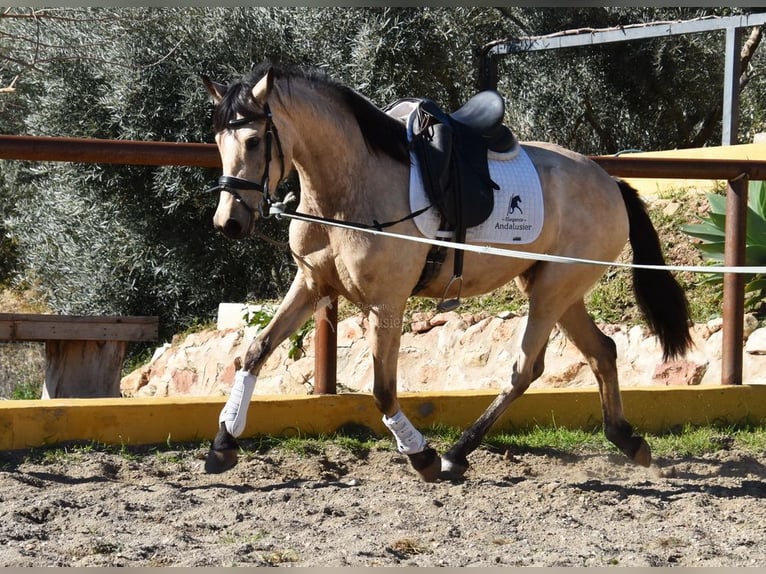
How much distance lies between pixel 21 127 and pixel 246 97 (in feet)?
38.5

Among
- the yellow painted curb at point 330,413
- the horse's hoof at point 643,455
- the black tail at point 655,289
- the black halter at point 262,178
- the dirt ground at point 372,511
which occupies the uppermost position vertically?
the black halter at point 262,178

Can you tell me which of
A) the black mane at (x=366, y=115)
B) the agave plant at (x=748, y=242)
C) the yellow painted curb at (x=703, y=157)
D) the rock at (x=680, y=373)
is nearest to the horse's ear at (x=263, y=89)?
the black mane at (x=366, y=115)

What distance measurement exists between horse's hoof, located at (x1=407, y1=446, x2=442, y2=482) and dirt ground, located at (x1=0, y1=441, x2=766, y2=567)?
0.05 metres

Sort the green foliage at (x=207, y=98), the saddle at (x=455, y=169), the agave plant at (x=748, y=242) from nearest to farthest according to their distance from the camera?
the saddle at (x=455, y=169)
the agave plant at (x=748, y=242)
the green foliage at (x=207, y=98)

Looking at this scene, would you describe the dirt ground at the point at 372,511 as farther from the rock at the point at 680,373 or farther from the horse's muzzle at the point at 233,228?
the rock at the point at 680,373

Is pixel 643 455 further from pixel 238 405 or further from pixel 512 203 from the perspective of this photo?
pixel 238 405

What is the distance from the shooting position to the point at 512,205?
5.02 meters

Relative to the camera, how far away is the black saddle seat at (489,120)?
→ 5.04 meters

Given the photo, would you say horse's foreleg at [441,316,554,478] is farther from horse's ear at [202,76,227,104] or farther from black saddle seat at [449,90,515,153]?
horse's ear at [202,76,227,104]

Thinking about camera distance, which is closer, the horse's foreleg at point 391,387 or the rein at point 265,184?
the rein at point 265,184

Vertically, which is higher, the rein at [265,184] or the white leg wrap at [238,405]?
the rein at [265,184]

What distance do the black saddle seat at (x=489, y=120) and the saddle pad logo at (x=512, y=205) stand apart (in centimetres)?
6

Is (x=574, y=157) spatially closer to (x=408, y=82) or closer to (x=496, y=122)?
(x=496, y=122)

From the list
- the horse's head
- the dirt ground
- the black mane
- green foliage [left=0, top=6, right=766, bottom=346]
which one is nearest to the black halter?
the horse's head
